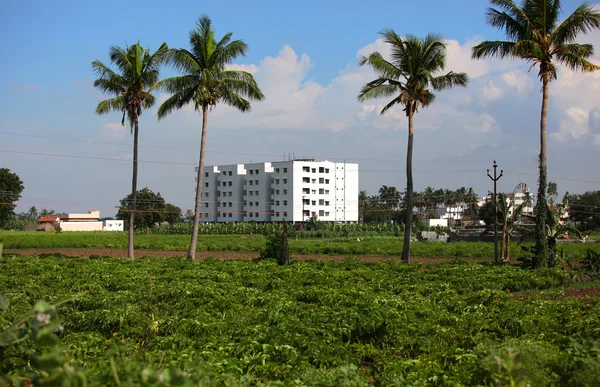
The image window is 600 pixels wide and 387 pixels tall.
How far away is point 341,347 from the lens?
852 centimetres

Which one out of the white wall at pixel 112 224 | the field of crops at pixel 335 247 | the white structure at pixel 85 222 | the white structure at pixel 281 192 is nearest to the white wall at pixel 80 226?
the white structure at pixel 85 222

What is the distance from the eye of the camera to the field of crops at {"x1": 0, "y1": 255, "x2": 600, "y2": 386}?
5.46 metres

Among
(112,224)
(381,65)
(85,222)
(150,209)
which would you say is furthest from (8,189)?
(381,65)

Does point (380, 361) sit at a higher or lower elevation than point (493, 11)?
lower

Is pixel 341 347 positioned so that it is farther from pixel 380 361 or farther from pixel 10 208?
pixel 10 208

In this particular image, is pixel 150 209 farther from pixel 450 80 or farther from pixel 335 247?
pixel 450 80

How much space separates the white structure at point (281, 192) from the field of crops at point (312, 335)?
93.5m

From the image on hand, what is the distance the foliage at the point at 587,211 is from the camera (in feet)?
282

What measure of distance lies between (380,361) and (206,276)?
34.5 feet

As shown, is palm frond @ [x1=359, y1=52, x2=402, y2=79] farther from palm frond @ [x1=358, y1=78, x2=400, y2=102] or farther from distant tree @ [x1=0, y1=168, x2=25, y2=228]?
distant tree @ [x1=0, y1=168, x2=25, y2=228]

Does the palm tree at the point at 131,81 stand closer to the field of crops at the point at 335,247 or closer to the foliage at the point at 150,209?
the field of crops at the point at 335,247

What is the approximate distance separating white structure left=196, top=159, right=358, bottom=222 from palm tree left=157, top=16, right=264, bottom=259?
78.5m

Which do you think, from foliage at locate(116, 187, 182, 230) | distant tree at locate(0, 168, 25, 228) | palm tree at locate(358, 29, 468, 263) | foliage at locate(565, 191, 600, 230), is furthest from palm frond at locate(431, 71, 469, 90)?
distant tree at locate(0, 168, 25, 228)

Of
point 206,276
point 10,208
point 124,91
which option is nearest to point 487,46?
point 206,276
